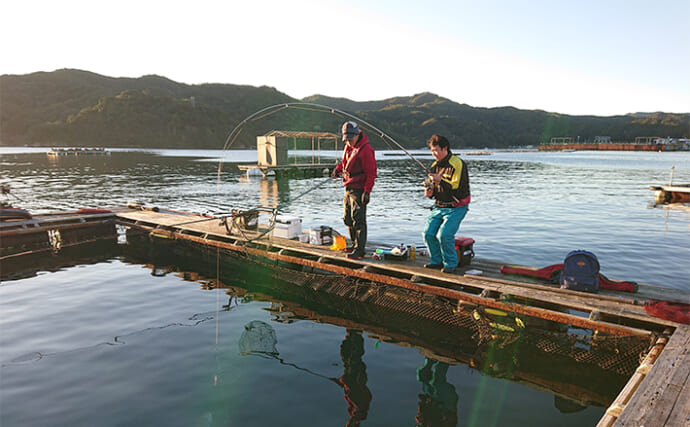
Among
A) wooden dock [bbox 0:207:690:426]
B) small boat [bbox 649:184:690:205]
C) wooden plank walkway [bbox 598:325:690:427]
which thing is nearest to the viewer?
wooden plank walkway [bbox 598:325:690:427]

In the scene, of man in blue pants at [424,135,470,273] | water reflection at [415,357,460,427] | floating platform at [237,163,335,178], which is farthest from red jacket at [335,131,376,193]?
floating platform at [237,163,335,178]

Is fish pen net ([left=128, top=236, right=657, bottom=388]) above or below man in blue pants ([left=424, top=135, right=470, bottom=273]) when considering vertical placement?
below

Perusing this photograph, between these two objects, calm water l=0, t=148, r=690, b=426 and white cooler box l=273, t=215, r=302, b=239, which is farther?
white cooler box l=273, t=215, r=302, b=239

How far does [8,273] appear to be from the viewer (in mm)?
12211

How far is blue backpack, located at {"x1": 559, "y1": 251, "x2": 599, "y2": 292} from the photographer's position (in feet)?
24.5

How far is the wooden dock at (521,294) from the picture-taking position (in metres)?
4.55

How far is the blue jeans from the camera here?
7.85 metres

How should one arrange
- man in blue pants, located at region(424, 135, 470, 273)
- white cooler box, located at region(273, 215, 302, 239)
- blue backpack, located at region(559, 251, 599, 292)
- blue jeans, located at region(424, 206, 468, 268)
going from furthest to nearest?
white cooler box, located at region(273, 215, 302, 239)
blue jeans, located at region(424, 206, 468, 268)
man in blue pants, located at region(424, 135, 470, 273)
blue backpack, located at region(559, 251, 599, 292)

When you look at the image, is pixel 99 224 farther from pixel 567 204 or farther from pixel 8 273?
pixel 567 204

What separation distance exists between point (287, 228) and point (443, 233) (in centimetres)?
548

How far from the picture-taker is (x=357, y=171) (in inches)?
344

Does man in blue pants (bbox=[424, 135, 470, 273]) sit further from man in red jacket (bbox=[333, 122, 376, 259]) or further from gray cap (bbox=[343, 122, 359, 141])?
gray cap (bbox=[343, 122, 359, 141])

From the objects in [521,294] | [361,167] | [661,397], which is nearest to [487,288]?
[521,294]

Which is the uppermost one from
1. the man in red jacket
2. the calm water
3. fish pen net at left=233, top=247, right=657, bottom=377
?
the man in red jacket
